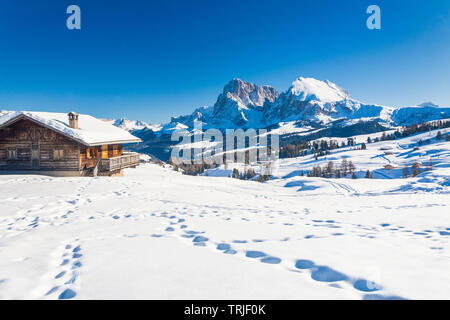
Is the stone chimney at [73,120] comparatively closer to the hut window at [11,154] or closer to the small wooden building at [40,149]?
the small wooden building at [40,149]

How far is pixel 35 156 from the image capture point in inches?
843

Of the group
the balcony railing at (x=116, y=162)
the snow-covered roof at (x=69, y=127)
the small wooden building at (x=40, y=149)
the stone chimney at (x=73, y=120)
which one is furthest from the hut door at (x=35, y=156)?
the balcony railing at (x=116, y=162)

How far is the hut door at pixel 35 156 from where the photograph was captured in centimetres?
2138

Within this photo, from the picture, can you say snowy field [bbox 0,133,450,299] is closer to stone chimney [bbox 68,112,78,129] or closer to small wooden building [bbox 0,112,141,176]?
small wooden building [bbox 0,112,141,176]

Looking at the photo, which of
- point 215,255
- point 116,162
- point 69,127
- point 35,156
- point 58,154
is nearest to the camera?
point 215,255

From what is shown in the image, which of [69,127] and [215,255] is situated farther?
[69,127]

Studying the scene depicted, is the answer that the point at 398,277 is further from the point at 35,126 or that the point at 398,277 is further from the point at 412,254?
the point at 35,126

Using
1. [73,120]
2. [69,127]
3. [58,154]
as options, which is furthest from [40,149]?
[73,120]

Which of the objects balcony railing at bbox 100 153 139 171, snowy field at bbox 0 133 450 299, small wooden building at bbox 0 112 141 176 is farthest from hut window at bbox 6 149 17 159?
snowy field at bbox 0 133 450 299

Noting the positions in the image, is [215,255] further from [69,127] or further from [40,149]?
[40,149]

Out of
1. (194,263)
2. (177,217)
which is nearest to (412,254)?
(194,263)

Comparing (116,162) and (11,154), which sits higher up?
(11,154)

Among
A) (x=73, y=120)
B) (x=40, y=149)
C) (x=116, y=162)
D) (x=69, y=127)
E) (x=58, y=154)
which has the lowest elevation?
(x=116, y=162)
